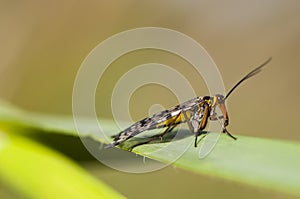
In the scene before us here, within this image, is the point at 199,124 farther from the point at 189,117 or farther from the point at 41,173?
the point at 41,173

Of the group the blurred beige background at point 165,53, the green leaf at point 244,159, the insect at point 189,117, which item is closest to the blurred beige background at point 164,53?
the blurred beige background at point 165,53

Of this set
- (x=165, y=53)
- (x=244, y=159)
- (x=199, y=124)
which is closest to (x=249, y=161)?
(x=244, y=159)

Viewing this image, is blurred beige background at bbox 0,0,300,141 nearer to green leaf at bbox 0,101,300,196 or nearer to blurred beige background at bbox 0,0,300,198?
blurred beige background at bbox 0,0,300,198

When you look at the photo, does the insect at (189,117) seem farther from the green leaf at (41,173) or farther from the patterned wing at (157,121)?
the green leaf at (41,173)

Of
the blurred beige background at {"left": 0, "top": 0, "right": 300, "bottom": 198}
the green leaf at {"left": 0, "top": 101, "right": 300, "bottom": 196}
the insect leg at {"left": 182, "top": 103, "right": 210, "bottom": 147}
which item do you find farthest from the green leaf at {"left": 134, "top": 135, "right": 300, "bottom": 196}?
the blurred beige background at {"left": 0, "top": 0, "right": 300, "bottom": 198}

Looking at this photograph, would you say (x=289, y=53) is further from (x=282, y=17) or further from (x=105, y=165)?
Answer: (x=105, y=165)

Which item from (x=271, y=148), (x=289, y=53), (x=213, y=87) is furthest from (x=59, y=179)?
(x=289, y=53)

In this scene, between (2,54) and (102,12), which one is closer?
(2,54)

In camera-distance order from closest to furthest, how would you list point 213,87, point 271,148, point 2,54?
point 271,148
point 213,87
point 2,54
